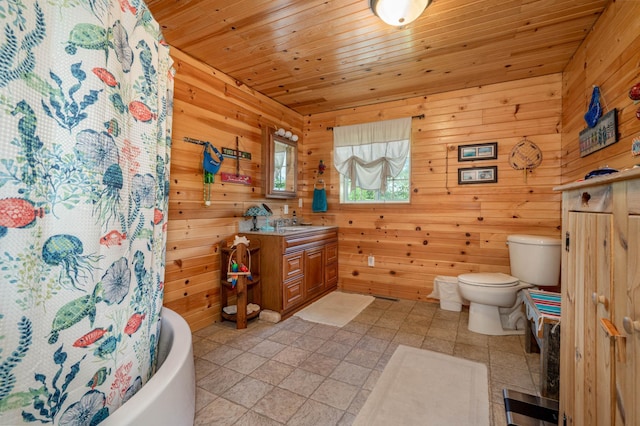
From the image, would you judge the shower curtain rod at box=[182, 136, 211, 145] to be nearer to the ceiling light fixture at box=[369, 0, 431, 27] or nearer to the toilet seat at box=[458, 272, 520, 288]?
the ceiling light fixture at box=[369, 0, 431, 27]

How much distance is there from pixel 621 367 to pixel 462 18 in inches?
83.0

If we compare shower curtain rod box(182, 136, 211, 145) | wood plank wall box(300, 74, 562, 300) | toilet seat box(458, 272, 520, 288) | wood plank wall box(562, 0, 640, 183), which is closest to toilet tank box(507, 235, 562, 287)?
toilet seat box(458, 272, 520, 288)

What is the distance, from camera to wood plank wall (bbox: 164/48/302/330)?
227 cm

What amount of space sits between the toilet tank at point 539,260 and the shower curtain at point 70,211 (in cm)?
280

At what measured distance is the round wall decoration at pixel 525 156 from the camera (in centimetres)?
272

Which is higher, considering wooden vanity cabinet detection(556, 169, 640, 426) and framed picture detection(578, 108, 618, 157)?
framed picture detection(578, 108, 618, 157)

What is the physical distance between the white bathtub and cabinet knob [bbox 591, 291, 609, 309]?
1.35 meters

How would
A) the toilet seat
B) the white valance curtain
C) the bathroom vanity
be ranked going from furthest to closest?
1. the white valance curtain
2. the bathroom vanity
3. the toilet seat

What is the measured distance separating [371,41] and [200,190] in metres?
1.87

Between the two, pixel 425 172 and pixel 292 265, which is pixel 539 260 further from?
pixel 292 265

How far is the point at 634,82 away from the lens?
1515 millimetres

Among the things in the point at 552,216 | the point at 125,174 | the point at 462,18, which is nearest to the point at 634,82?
the point at 462,18

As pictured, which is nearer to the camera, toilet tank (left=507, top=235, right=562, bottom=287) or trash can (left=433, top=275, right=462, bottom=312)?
toilet tank (left=507, top=235, right=562, bottom=287)

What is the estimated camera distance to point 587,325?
0.85 m
